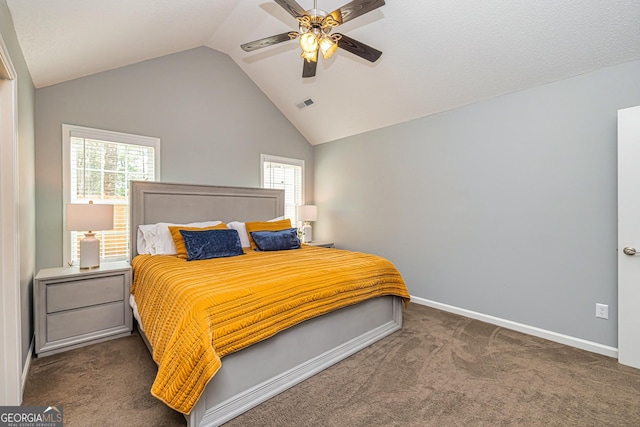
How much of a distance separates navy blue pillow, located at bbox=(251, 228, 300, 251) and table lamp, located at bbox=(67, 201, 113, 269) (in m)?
1.53

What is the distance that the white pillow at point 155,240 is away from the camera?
331 cm

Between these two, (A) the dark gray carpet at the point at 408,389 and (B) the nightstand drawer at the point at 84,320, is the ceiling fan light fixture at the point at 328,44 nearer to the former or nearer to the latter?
(A) the dark gray carpet at the point at 408,389

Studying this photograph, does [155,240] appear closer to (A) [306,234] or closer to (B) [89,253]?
(B) [89,253]

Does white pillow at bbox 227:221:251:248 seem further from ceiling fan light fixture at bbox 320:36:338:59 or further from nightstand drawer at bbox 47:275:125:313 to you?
ceiling fan light fixture at bbox 320:36:338:59

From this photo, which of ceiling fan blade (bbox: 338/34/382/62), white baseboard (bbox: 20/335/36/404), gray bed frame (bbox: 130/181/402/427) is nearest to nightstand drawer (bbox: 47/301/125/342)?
white baseboard (bbox: 20/335/36/404)

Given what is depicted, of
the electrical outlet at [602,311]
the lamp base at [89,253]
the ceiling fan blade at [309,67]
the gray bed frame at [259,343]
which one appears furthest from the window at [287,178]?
the electrical outlet at [602,311]

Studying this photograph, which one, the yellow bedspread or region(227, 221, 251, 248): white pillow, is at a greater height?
region(227, 221, 251, 248): white pillow

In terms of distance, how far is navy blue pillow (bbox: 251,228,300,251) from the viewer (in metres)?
3.64

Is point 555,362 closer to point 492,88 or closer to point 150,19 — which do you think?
point 492,88

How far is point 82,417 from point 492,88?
4413mm

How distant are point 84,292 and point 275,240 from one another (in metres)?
1.92

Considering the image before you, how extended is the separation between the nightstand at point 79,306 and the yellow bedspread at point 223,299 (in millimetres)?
182

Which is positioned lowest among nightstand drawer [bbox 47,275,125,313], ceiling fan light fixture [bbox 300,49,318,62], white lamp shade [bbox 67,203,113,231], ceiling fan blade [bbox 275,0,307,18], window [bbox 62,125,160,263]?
nightstand drawer [bbox 47,275,125,313]

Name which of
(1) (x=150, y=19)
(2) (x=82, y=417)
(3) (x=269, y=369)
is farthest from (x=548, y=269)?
(1) (x=150, y=19)
